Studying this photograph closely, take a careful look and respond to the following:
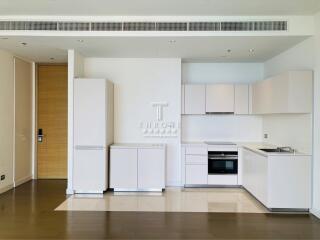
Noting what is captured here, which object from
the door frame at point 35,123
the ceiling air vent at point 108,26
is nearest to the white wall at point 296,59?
the ceiling air vent at point 108,26

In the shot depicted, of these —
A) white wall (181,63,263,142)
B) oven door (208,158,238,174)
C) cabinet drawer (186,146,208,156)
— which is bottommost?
oven door (208,158,238,174)

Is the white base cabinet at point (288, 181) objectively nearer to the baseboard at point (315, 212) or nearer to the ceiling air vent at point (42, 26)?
the baseboard at point (315, 212)

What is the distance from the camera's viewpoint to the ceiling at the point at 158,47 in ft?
15.4

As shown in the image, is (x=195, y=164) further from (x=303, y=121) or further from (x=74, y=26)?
(x=74, y=26)

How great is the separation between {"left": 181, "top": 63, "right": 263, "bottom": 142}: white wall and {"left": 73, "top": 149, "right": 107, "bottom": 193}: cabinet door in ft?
6.84

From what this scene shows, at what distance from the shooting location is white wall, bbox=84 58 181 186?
239 inches

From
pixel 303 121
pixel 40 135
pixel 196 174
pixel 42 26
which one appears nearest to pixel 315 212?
pixel 303 121

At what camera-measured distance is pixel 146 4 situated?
13.1 feet

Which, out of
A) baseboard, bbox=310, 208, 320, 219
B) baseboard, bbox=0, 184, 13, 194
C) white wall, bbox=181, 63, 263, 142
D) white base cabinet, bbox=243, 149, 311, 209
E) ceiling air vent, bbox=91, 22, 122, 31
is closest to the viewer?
baseboard, bbox=310, 208, 320, 219

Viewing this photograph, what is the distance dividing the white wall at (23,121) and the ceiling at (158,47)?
0.43 m

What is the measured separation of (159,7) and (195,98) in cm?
248

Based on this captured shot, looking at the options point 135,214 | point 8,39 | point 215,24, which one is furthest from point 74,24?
point 135,214

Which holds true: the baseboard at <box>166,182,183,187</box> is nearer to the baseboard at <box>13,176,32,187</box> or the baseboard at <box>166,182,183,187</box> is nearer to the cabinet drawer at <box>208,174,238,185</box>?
the cabinet drawer at <box>208,174,238,185</box>

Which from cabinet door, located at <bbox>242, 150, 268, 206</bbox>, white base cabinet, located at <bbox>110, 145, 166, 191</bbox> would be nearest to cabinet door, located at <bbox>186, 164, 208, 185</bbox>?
white base cabinet, located at <bbox>110, 145, 166, 191</bbox>
